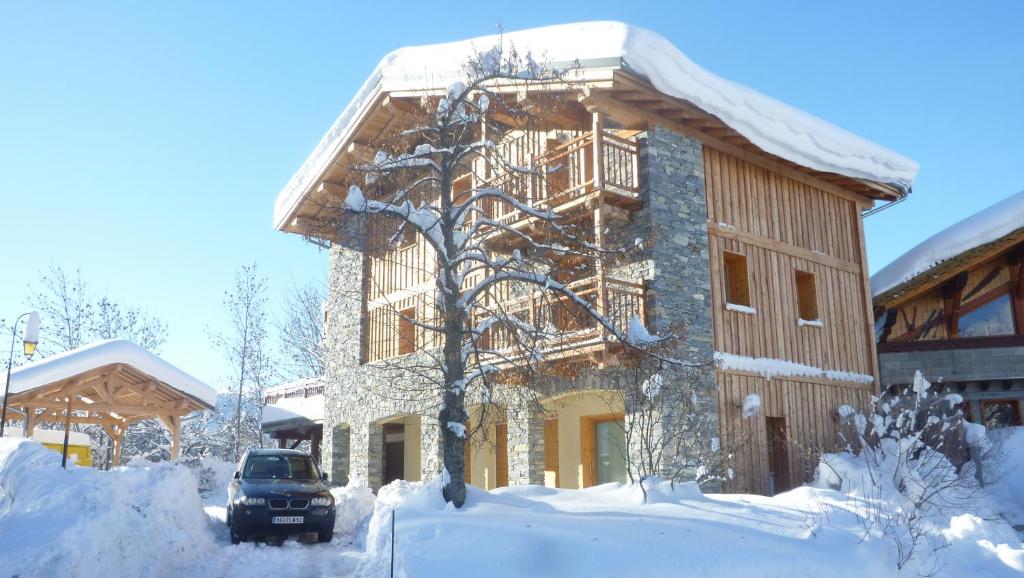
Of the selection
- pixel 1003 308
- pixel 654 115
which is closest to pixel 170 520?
pixel 654 115

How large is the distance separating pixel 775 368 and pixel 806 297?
7.99ft

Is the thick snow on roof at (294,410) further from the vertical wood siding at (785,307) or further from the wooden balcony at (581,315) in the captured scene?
the vertical wood siding at (785,307)

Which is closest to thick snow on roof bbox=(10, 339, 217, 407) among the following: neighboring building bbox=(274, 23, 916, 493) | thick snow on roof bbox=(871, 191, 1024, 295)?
neighboring building bbox=(274, 23, 916, 493)

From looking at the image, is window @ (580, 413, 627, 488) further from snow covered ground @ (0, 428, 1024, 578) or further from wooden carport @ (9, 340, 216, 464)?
wooden carport @ (9, 340, 216, 464)

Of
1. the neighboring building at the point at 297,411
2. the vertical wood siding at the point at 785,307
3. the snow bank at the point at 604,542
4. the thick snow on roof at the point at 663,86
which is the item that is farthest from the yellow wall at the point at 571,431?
the neighboring building at the point at 297,411

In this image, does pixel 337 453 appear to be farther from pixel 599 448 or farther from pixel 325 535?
pixel 325 535

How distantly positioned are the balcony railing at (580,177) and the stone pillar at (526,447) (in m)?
3.59

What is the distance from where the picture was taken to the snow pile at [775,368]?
14477mm

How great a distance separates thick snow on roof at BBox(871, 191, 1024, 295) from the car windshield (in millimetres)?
13128

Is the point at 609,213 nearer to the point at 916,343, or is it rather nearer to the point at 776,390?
the point at 776,390

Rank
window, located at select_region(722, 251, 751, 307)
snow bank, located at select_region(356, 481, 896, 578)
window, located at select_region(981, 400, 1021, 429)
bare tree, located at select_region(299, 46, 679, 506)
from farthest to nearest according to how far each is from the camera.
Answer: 1. window, located at select_region(981, 400, 1021, 429)
2. window, located at select_region(722, 251, 751, 307)
3. bare tree, located at select_region(299, 46, 679, 506)
4. snow bank, located at select_region(356, 481, 896, 578)

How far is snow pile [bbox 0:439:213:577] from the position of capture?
786 cm

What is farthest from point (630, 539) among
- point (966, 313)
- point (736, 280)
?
point (966, 313)

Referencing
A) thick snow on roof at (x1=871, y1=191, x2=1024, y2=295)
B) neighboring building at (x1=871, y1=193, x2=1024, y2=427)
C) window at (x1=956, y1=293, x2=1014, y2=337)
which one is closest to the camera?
neighboring building at (x1=871, y1=193, x2=1024, y2=427)
